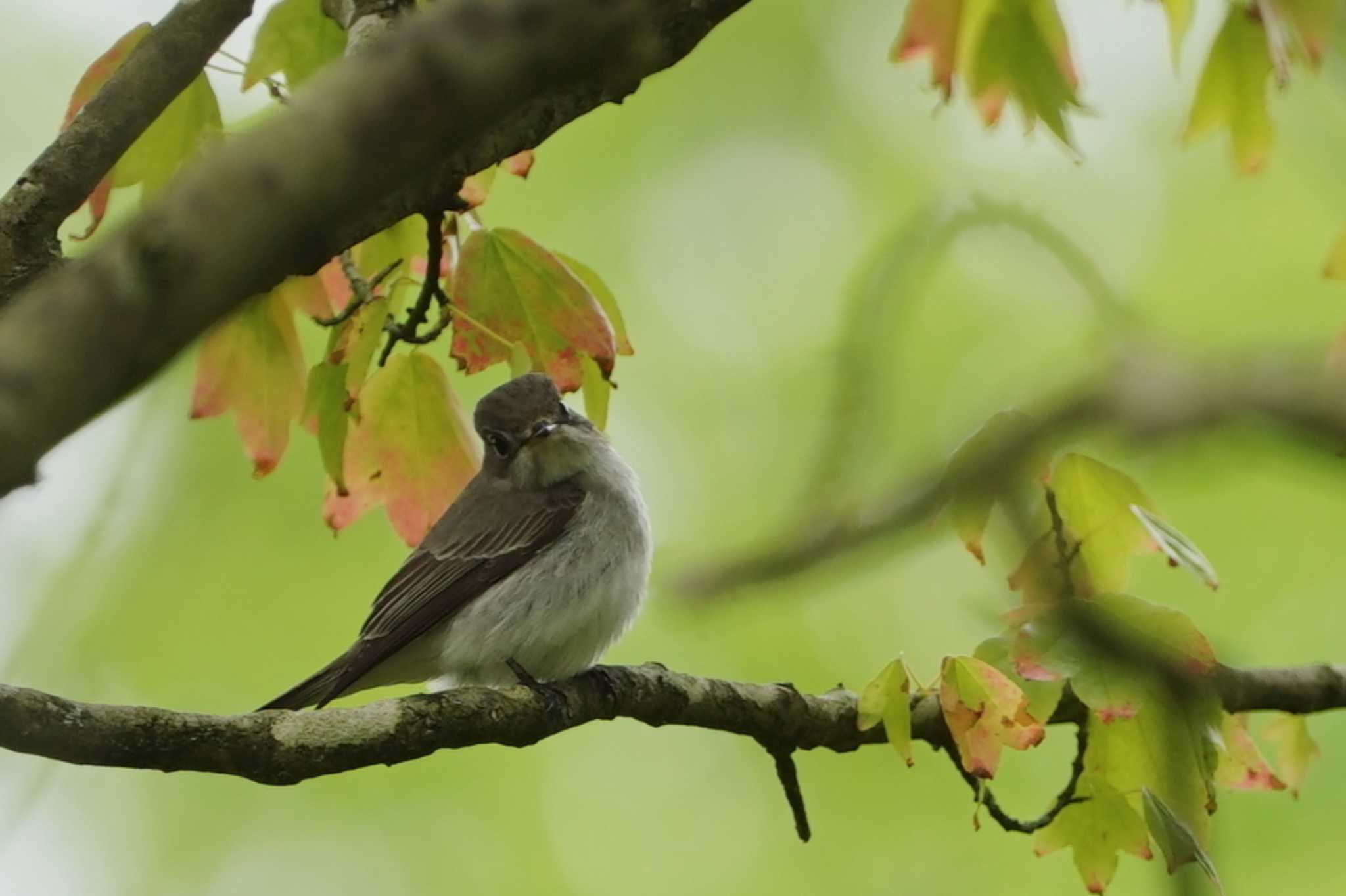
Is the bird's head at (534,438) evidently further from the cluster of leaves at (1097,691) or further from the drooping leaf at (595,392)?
the cluster of leaves at (1097,691)

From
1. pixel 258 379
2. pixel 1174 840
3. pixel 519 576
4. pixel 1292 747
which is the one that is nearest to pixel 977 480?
pixel 1174 840

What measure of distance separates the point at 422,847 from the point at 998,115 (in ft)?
21.4

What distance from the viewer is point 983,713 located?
3.44 m

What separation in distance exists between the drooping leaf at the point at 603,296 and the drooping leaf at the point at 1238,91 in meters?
1.55

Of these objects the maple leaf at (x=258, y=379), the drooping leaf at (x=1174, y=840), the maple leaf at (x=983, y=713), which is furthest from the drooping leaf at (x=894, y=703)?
the maple leaf at (x=258, y=379)

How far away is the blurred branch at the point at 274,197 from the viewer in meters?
0.99

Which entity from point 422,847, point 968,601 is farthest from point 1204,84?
point 422,847

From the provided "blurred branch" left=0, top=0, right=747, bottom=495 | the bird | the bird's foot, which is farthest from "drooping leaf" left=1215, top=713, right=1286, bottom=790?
"blurred branch" left=0, top=0, right=747, bottom=495

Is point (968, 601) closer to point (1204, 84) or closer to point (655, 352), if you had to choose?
point (1204, 84)

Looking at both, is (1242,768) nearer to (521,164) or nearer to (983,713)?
(983,713)

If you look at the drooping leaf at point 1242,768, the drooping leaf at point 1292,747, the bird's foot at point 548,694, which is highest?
the bird's foot at point 548,694

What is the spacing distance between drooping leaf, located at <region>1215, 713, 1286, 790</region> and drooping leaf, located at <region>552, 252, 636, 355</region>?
1.83m

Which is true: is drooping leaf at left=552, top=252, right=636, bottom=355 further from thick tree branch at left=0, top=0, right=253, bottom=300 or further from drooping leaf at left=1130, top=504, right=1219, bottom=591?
drooping leaf at left=1130, top=504, right=1219, bottom=591

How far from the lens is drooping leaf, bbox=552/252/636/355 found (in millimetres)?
3980
